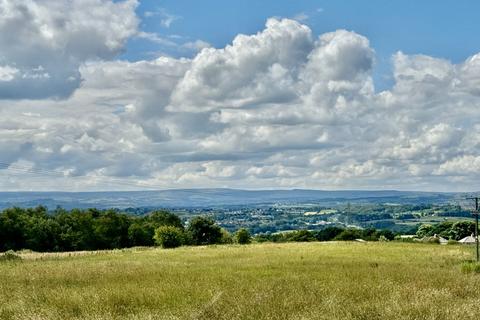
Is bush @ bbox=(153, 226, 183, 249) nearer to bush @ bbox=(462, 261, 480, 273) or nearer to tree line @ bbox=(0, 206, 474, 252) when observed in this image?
tree line @ bbox=(0, 206, 474, 252)

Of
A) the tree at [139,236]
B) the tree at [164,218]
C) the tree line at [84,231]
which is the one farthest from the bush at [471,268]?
the tree at [164,218]

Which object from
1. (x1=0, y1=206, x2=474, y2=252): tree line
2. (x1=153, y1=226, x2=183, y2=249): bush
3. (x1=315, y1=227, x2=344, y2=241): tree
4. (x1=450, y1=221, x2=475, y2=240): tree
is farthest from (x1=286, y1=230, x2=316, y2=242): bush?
(x1=153, y1=226, x2=183, y2=249): bush

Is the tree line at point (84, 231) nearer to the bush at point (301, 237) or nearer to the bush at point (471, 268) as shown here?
the bush at point (301, 237)

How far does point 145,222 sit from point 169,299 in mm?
103769

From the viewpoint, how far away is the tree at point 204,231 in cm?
10506

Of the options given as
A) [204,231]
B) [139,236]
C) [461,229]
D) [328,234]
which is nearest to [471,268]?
[204,231]

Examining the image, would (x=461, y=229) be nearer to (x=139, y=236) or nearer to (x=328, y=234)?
(x=328, y=234)

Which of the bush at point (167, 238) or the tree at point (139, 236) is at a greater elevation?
the bush at point (167, 238)

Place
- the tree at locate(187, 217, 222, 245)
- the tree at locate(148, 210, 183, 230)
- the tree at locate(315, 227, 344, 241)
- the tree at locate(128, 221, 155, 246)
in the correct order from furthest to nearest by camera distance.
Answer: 1. the tree at locate(315, 227, 344, 241)
2. the tree at locate(148, 210, 183, 230)
3. the tree at locate(128, 221, 155, 246)
4. the tree at locate(187, 217, 222, 245)

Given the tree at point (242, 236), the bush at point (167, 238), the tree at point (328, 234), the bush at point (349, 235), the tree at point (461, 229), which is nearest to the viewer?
the bush at point (167, 238)

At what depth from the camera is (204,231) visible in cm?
10631

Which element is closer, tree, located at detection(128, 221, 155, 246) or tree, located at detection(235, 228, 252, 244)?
tree, located at detection(235, 228, 252, 244)

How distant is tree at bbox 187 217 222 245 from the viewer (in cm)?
10506

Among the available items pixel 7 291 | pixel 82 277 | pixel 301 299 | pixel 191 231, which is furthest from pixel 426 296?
pixel 191 231
